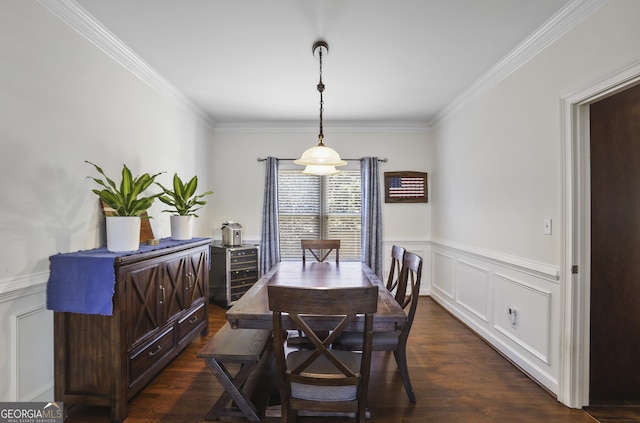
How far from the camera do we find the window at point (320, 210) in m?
4.89

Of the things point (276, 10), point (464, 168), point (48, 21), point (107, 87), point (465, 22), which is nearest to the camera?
point (48, 21)

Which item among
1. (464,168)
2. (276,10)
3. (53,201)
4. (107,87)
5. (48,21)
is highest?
(276,10)

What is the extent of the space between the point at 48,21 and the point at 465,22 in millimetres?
2746

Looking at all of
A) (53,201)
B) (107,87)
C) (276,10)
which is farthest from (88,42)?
(276,10)

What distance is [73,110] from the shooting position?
2168mm

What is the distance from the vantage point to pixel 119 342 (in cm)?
196

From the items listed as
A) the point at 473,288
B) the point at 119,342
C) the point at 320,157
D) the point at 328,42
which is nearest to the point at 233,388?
the point at 119,342

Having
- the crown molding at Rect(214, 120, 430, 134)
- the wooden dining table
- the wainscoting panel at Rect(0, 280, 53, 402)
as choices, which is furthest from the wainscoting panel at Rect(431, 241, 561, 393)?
the wainscoting panel at Rect(0, 280, 53, 402)

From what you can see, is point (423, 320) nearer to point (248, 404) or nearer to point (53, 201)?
point (248, 404)

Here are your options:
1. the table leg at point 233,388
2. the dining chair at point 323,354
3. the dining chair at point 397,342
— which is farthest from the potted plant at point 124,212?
the dining chair at point 397,342

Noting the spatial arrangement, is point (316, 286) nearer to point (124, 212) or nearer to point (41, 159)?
point (124, 212)

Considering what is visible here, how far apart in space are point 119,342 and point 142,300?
310 mm

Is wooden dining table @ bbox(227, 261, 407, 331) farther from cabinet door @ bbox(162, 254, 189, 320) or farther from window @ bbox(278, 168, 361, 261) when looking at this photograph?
window @ bbox(278, 168, 361, 261)

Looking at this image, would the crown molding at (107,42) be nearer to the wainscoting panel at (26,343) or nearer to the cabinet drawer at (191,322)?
the wainscoting panel at (26,343)
